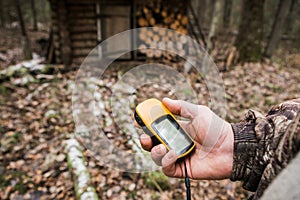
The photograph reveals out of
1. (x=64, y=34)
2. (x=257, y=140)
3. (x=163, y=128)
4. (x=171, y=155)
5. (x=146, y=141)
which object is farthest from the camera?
(x=64, y=34)

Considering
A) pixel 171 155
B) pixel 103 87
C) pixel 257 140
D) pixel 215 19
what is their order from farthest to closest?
pixel 215 19, pixel 103 87, pixel 171 155, pixel 257 140

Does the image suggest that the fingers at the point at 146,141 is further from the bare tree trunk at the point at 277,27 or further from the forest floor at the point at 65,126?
the bare tree trunk at the point at 277,27

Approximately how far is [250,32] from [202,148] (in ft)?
24.4

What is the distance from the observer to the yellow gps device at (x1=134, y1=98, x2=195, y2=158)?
179 cm

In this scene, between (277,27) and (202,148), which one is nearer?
(202,148)

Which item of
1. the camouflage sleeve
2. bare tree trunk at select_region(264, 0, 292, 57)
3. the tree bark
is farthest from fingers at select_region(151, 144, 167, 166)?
bare tree trunk at select_region(264, 0, 292, 57)

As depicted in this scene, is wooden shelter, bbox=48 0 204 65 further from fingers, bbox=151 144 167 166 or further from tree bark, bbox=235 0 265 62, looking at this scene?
fingers, bbox=151 144 167 166

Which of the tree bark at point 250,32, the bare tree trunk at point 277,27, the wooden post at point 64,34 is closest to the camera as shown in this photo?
the wooden post at point 64,34

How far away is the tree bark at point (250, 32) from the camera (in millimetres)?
7844

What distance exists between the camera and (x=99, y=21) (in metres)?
7.94

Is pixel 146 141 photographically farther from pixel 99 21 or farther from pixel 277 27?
pixel 277 27

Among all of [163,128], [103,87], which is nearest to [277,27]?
[103,87]

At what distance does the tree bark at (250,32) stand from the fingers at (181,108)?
690 cm

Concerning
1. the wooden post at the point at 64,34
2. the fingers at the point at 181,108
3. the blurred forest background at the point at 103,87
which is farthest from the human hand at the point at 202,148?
the wooden post at the point at 64,34
